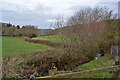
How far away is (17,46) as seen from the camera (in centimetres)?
299

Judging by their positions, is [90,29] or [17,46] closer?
[17,46]

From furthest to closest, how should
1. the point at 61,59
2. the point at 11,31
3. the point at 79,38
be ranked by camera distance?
the point at 79,38, the point at 61,59, the point at 11,31

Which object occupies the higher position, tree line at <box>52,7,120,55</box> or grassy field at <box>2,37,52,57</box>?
tree line at <box>52,7,120,55</box>

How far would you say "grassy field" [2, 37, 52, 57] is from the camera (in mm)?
2670

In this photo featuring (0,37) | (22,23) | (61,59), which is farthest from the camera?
(61,59)

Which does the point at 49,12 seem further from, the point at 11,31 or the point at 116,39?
the point at 116,39

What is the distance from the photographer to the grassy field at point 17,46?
8.76 feet

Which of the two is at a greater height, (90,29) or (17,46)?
(90,29)

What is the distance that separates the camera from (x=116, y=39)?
11.8 feet

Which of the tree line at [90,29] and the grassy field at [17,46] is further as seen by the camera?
the tree line at [90,29]

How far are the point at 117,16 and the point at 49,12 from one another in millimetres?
1108

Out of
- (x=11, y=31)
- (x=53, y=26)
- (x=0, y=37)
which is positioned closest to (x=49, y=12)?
(x=53, y=26)

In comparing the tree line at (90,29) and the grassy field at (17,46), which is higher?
the tree line at (90,29)

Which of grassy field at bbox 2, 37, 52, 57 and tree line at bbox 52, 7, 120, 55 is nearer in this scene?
grassy field at bbox 2, 37, 52, 57
